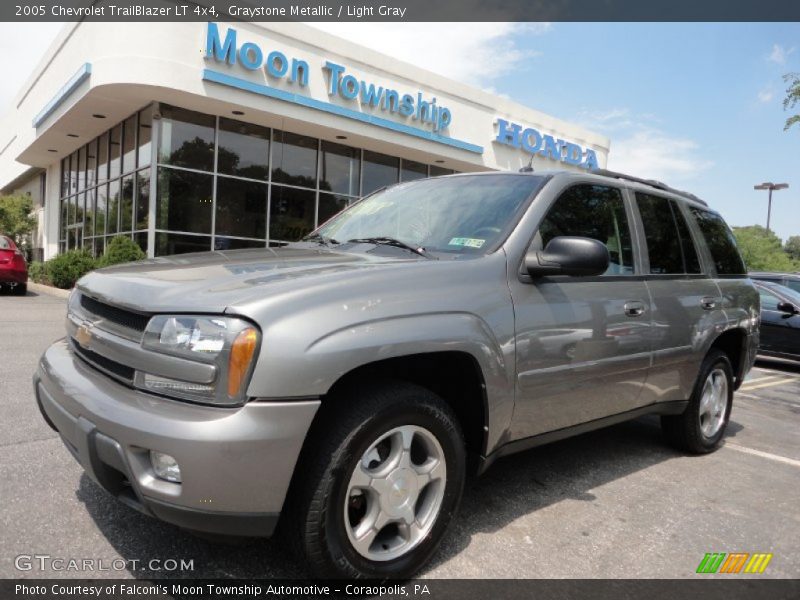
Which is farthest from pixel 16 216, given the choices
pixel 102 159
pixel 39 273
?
pixel 102 159

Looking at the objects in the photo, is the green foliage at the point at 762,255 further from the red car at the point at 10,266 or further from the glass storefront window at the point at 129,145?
the red car at the point at 10,266

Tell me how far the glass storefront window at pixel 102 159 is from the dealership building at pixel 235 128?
2.3 inches

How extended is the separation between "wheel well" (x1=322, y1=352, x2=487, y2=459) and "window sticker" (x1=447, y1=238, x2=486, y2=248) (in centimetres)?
63

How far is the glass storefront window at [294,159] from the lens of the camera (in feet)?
53.1

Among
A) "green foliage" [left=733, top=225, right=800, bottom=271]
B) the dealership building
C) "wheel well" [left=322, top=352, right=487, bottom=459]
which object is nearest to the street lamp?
"green foliage" [left=733, top=225, right=800, bottom=271]

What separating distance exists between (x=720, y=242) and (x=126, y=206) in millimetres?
14855

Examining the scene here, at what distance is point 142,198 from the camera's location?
48.4 feet

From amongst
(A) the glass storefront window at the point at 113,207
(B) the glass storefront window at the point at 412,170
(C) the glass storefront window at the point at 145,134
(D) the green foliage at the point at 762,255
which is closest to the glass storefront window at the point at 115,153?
(A) the glass storefront window at the point at 113,207

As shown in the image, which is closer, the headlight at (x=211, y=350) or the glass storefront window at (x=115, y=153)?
the headlight at (x=211, y=350)

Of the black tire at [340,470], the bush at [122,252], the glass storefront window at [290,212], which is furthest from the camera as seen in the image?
the glass storefront window at [290,212]

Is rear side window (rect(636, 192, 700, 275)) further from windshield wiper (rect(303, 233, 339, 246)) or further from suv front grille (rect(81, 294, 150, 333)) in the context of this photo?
suv front grille (rect(81, 294, 150, 333))

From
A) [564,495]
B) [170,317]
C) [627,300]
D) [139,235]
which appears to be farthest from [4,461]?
[139,235]

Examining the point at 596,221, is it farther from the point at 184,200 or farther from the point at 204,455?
the point at 184,200

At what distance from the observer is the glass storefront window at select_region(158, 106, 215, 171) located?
14297mm
